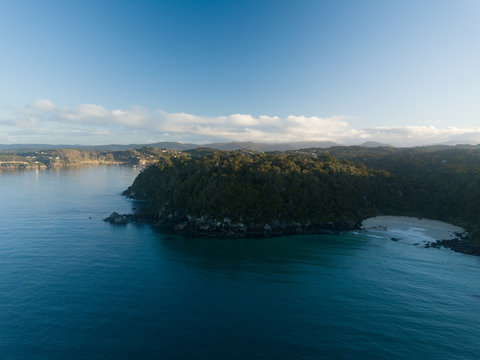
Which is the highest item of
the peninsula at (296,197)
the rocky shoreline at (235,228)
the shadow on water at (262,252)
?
the peninsula at (296,197)

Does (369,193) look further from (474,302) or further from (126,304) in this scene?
(126,304)

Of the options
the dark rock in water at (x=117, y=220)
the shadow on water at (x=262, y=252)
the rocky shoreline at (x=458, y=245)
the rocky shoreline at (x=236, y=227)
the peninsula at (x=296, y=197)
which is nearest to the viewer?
the shadow on water at (x=262, y=252)

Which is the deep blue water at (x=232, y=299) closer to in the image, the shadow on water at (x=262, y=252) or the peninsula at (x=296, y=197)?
the shadow on water at (x=262, y=252)

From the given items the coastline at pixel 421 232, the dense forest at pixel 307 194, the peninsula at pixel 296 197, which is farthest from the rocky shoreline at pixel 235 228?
the coastline at pixel 421 232

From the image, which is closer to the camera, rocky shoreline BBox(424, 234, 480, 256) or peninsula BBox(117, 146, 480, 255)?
rocky shoreline BBox(424, 234, 480, 256)

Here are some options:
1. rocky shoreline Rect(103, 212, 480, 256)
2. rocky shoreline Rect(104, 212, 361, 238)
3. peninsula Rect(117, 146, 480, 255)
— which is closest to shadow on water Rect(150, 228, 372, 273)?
rocky shoreline Rect(103, 212, 480, 256)

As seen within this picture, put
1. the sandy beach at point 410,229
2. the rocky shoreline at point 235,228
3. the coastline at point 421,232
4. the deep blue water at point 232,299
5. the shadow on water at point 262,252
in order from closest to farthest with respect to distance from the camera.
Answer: the deep blue water at point 232,299
the shadow on water at point 262,252
the coastline at point 421,232
the sandy beach at point 410,229
the rocky shoreline at point 235,228

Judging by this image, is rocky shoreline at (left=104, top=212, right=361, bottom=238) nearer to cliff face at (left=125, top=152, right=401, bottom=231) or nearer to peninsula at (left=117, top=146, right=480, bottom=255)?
peninsula at (left=117, top=146, right=480, bottom=255)

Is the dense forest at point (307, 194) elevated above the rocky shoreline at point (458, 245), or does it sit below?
above
